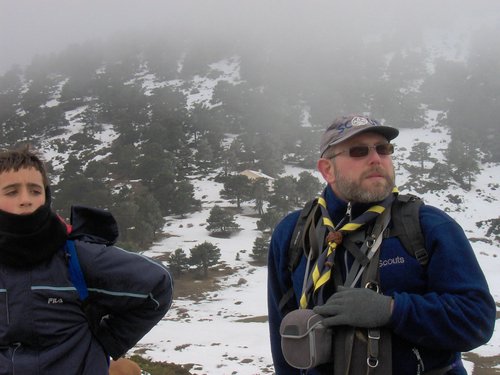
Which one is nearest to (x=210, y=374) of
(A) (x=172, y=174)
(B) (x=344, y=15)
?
(A) (x=172, y=174)

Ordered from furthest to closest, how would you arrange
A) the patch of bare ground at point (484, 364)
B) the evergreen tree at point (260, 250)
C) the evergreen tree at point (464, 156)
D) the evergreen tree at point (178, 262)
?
the evergreen tree at point (464, 156)
the evergreen tree at point (260, 250)
the evergreen tree at point (178, 262)
the patch of bare ground at point (484, 364)

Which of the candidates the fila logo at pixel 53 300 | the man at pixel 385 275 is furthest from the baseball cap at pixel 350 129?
the fila logo at pixel 53 300

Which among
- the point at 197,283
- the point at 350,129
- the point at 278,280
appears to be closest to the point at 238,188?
the point at 197,283

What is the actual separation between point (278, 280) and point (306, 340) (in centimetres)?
66

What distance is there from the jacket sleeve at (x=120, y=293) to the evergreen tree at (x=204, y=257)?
31022 mm

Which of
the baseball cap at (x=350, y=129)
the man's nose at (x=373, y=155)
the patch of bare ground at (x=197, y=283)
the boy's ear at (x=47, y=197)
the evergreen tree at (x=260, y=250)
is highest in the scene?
the baseball cap at (x=350, y=129)

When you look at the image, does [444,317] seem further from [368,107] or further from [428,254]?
[368,107]

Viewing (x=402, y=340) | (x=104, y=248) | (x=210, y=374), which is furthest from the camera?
(x=210, y=374)

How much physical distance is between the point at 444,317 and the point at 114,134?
3210 inches

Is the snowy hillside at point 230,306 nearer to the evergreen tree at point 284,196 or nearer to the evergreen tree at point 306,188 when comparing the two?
the evergreen tree at point 284,196

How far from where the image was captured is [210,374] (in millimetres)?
14758

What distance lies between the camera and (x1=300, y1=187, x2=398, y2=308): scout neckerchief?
84.9 inches

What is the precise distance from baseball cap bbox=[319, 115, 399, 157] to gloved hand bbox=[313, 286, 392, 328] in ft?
2.58

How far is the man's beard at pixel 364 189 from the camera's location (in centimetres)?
218
